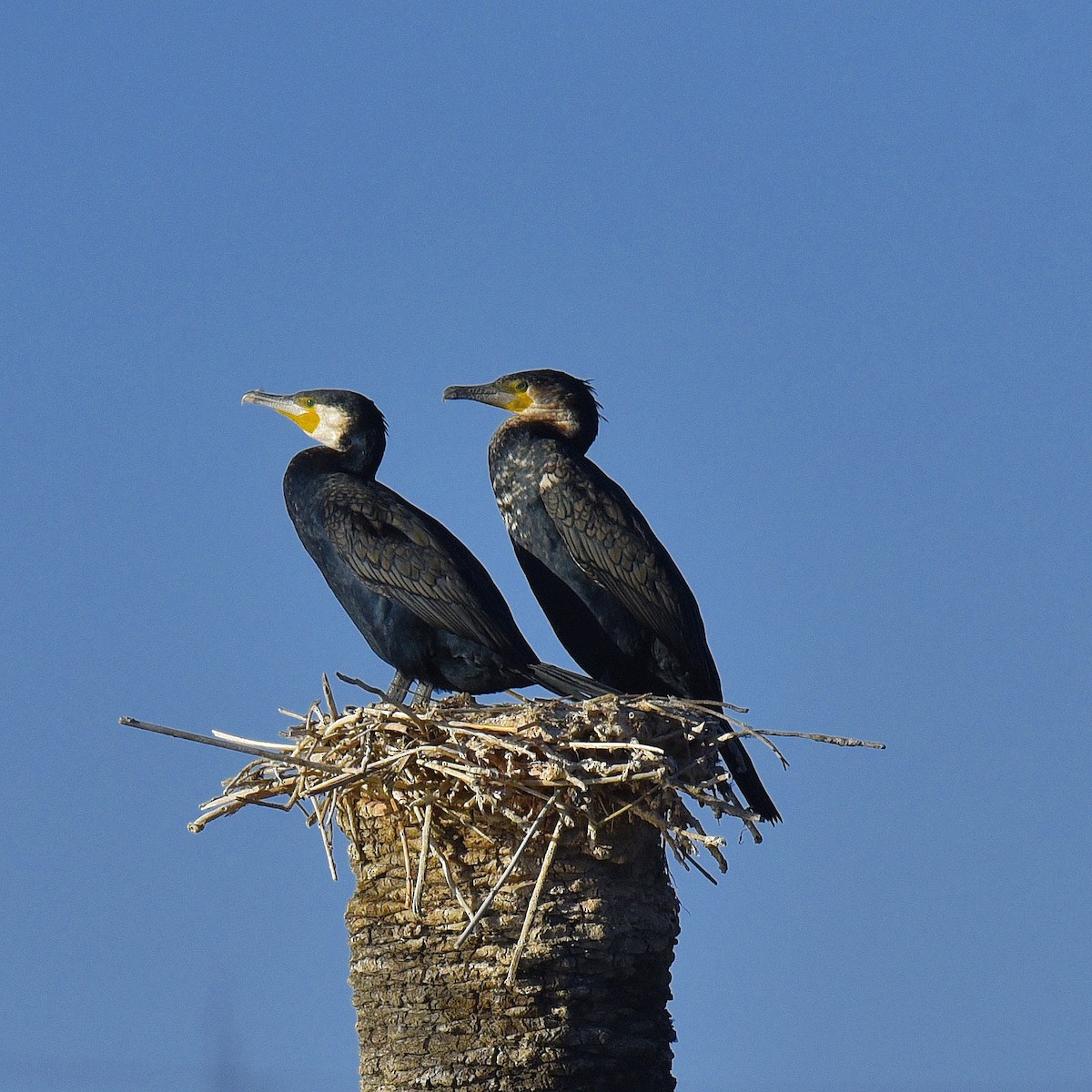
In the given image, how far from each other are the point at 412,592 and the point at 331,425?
1215 mm

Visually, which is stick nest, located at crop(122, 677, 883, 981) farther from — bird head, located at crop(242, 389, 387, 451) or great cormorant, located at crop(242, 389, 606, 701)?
bird head, located at crop(242, 389, 387, 451)

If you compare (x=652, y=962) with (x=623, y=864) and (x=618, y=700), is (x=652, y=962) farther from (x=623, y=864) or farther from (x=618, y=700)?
(x=618, y=700)

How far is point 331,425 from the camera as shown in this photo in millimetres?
9719

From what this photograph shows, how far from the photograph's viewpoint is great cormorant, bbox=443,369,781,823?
9.33 m

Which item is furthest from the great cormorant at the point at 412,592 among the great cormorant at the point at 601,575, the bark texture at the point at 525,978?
the bark texture at the point at 525,978

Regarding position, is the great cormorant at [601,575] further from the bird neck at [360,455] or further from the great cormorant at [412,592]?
the bird neck at [360,455]

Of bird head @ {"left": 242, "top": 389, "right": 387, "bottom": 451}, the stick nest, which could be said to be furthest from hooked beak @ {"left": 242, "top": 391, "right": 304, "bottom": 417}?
the stick nest

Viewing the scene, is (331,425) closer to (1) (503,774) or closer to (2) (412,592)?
(2) (412,592)

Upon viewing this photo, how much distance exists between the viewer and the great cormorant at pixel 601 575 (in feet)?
30.6

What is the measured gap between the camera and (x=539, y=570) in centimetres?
970

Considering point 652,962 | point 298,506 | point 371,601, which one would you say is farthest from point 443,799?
point 298,506

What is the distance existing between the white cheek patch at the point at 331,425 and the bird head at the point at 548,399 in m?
0.70

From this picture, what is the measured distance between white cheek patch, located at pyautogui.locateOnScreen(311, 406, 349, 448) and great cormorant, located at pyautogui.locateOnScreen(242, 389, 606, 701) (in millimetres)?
283

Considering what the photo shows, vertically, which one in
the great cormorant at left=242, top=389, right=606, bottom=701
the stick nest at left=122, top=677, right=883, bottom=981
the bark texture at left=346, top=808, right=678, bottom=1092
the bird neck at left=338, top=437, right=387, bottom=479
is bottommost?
the bark texture at left=346, top=808, right=678, bottom=1092
